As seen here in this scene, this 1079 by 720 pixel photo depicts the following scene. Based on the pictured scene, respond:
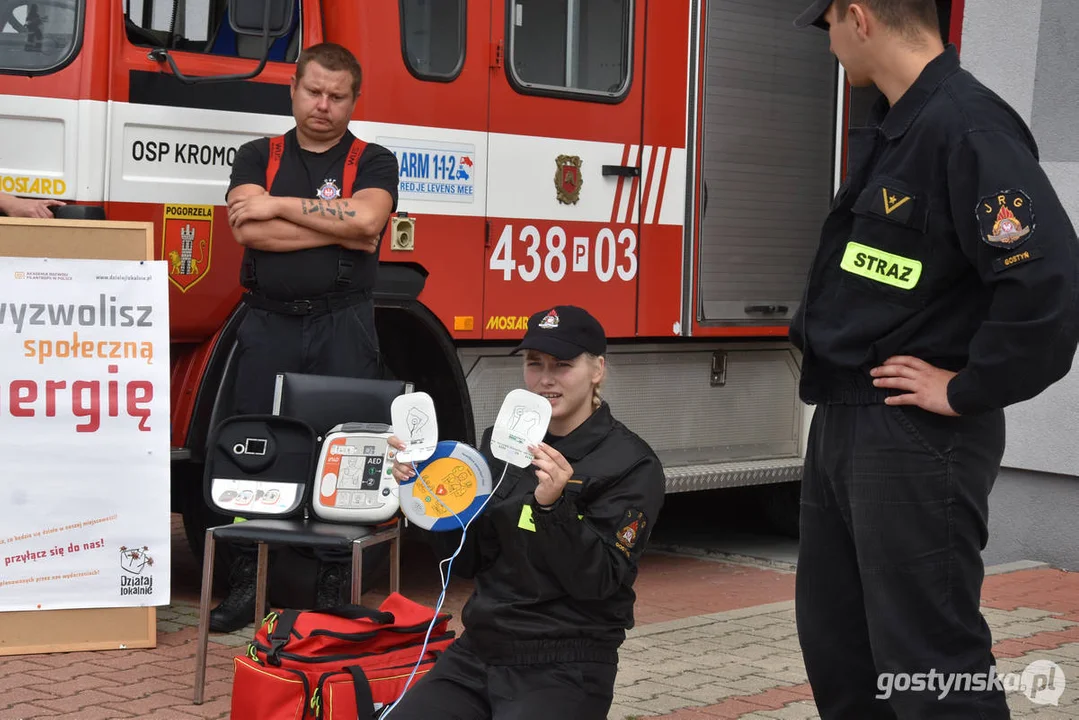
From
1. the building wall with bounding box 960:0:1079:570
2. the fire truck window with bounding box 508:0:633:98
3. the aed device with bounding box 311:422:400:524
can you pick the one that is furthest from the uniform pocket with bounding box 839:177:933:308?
the building wall with bounding box 960:0:1079:570

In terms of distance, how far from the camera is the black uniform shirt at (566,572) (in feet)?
11.7

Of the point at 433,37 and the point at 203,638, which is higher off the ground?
the point at 433,37

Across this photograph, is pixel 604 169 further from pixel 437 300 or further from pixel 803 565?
pixel 803 565

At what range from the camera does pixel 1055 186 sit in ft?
24.1

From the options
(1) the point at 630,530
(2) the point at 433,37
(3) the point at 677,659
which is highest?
(2) the point at 433,37

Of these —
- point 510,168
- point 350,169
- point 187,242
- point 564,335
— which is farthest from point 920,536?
point 510,168

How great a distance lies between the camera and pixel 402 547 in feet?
25.1

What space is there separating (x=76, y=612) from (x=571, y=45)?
3177mm

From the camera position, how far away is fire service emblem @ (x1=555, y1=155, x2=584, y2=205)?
21.9 feet

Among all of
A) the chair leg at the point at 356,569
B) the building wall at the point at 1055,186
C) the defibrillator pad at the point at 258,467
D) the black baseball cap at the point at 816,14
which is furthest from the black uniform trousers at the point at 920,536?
the building wall at the point at 1055,186

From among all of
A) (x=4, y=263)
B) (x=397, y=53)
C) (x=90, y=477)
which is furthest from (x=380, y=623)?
(x=397, y=53)

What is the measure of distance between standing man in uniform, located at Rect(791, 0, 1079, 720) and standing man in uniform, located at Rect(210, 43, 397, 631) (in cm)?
269

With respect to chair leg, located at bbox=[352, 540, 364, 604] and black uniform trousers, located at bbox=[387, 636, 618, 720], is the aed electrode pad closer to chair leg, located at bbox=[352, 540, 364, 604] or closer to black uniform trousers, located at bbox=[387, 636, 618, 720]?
black uniform trousers, located at bbox=[387, 636, 618, 720]

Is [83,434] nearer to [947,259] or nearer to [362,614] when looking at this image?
[362,614]
